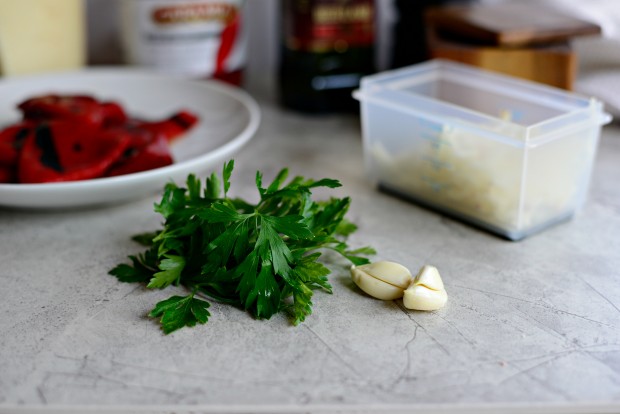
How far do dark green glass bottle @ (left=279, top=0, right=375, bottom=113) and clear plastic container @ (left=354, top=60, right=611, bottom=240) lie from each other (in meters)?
0.21

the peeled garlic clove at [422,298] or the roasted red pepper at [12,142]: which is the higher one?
the roasted red pepper at [12,142]

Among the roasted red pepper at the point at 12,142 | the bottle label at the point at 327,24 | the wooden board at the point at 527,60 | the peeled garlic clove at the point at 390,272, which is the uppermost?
the bottle label at the point at 327,24

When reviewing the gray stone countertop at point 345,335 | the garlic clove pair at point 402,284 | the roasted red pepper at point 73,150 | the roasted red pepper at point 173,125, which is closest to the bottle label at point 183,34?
the roasted red pepper at point 173,125

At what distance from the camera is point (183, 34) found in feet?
3.57

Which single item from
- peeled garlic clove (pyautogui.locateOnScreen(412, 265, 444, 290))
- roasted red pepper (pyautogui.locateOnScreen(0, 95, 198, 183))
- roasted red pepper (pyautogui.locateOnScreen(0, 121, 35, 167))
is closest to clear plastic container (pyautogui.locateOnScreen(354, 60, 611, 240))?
peeled garlic clove (pyautogui.locateOnScreen(412, 265, 444, 290))

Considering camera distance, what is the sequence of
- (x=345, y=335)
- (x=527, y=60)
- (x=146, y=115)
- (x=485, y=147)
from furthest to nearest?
(x=146, y=115), (x=527, y=60), (x=485, y=147), (x=345, y=335)

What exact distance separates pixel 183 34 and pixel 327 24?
202 mm

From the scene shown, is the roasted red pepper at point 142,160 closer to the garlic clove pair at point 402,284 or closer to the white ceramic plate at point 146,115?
the white ceramic plate at point 146,115

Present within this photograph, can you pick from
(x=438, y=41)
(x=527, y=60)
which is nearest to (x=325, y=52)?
(x=438, y=41)

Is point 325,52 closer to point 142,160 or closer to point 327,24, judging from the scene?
point 327,24

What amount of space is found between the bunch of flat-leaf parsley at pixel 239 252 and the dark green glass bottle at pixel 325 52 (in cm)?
44

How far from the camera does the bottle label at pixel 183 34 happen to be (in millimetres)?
1069

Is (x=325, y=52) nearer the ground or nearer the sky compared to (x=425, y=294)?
nearer the sky

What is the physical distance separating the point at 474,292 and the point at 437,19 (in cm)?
50
